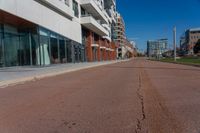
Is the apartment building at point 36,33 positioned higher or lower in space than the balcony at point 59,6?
lower

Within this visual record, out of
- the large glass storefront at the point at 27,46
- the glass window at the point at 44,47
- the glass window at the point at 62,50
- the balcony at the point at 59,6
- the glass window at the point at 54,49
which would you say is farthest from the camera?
the glass window at the point at 62,50

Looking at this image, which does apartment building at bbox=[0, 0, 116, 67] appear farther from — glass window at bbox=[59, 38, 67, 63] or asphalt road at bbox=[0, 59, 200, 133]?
asphalt road at bbox=[0, 59, 200, 133]

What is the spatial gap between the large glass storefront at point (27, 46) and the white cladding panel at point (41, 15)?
1.05 m

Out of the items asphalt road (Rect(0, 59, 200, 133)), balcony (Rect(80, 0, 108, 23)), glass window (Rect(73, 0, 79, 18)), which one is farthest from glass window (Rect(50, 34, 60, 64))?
asphalt road (Rect(0, 59, 200, 133))

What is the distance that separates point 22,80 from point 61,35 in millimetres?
19164

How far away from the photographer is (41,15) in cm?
2577

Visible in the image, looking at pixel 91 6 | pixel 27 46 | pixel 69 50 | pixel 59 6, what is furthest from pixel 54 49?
pixel 91 6

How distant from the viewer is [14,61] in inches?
949

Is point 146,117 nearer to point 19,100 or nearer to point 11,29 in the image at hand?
point 19,100

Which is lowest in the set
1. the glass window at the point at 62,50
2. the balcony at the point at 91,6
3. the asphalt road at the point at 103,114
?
the asphalt road at the point at 103,114

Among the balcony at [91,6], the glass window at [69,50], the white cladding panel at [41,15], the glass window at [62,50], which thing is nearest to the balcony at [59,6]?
the white cladding panel at [41,15]

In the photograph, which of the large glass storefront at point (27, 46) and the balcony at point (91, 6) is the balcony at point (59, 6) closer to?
the large glass storefront at point (27, 46)

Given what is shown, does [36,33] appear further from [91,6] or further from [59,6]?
[91,6]

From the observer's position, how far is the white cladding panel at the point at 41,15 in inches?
795
